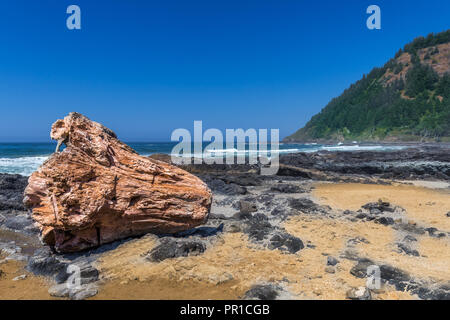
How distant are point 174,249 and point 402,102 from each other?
107238mm

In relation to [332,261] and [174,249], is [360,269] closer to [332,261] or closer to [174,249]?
[332,261]

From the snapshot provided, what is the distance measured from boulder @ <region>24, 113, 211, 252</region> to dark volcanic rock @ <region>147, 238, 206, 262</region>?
0.81m

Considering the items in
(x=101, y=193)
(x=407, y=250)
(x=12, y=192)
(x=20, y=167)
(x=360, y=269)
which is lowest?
(x=407, y=250)

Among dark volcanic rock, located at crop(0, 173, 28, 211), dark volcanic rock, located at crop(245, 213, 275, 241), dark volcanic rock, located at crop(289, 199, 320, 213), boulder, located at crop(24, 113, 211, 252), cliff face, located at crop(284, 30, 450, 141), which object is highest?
cliff face, located at crop(284, 30, 450, 141)

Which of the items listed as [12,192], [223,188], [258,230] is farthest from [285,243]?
[12,192]

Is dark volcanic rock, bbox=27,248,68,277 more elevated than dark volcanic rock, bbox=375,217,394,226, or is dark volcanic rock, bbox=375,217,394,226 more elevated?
dark volcanic rock, bbox=27,248,68,277

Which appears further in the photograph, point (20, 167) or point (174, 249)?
point (20, 167)

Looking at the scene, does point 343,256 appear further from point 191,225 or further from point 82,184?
point 82,184

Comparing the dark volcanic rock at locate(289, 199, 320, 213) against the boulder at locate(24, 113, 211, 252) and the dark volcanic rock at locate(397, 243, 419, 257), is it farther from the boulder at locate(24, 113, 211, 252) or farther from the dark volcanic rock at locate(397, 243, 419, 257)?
the boulder at locate(24, 113, 211, 252)

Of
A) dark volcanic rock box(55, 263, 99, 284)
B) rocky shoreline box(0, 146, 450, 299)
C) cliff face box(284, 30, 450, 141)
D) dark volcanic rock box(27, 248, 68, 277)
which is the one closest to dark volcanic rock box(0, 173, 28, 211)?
rocky shoreline box(0, 146, 450, 299)

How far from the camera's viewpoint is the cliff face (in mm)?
79794

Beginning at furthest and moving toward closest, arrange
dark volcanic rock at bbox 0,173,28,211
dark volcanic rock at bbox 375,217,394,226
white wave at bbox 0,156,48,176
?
1. white wave at bbox 0,156,48,176
2. dark volcanic rock at bbox 0,173,28,211
3. dark volcanic rock at bbox 375,217,394,226

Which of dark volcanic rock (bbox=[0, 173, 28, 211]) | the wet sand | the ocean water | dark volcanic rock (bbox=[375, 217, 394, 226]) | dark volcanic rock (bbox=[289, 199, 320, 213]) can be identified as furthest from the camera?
the ocean water

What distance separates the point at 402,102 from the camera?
89.8 meters
